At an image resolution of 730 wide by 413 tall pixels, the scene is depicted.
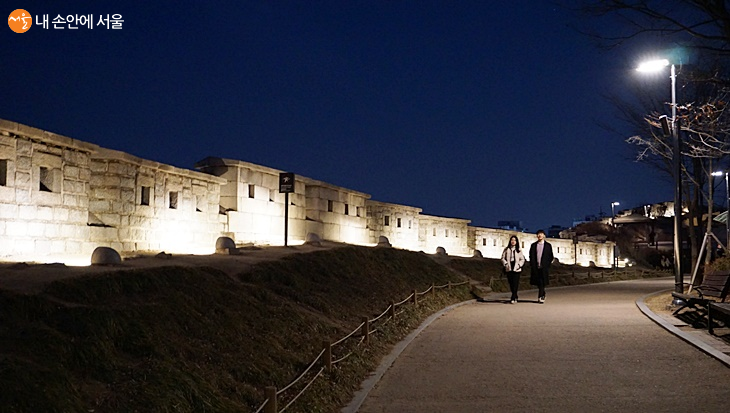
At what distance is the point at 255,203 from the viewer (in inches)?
905

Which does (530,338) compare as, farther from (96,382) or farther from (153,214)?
(153,214)

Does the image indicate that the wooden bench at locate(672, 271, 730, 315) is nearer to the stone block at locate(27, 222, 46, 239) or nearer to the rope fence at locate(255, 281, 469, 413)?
the rope fence at locate(255, 281, 469, 413)

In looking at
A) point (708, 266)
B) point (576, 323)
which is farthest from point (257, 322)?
point (708, 266)

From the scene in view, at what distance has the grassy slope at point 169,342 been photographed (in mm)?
6113

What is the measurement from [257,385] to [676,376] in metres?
5.81

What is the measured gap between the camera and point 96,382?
21.0 ft

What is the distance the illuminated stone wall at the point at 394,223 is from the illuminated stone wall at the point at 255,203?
254 inches

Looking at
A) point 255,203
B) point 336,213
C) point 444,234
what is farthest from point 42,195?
point 444,234

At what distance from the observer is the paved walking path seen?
317 inches

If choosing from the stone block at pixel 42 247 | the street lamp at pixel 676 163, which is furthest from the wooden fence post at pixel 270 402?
the street lamp at pixel 676 163

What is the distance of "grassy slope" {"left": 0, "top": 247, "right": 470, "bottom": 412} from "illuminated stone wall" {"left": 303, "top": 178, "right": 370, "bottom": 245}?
40.9ft

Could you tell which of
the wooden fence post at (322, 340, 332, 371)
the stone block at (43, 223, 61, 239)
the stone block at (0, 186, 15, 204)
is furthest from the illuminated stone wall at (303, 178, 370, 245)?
the wooden fence post at (322, 340, 332, 371)

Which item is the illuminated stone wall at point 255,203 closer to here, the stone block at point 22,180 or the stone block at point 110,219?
the stone block at point 110,219

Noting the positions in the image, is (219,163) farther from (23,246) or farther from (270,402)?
(270,402)
